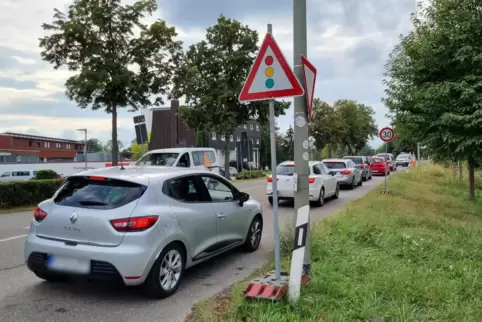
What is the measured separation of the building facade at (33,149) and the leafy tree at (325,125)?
42.7 meters

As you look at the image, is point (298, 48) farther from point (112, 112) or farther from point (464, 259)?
point (112, 112)

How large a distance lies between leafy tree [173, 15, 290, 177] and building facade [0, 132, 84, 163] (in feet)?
140

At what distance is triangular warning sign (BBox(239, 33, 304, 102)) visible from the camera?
4.54 metres

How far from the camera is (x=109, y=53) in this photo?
15523 mm

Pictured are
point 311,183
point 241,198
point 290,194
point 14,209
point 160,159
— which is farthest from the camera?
point 160,159

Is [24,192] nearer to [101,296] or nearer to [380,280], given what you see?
[101,296]

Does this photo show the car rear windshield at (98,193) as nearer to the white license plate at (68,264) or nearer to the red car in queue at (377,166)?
the white license plate at (68,264)

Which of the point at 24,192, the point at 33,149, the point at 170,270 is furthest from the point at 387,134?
the point at 33,149

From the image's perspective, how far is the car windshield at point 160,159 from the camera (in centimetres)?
1461

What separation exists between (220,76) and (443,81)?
19476 mm

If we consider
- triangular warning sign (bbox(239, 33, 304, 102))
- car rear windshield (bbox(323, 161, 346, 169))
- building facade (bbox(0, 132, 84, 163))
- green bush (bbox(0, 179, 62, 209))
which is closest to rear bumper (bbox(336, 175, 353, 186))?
car rear windshield (bbox(323, 161, 346, 169))

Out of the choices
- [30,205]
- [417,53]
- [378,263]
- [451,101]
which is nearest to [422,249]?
[378,263]

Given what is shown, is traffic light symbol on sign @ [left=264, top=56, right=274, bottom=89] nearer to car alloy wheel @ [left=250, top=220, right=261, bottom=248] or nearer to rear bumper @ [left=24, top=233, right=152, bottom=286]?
rear bumper @ [left=24, top=233, right=152, bottom=286]

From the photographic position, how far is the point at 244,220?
6.97 metres
